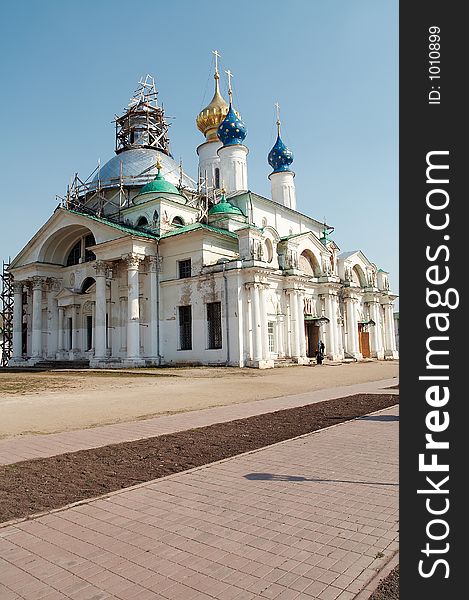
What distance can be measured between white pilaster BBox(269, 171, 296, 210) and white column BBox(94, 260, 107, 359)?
65.6 feet

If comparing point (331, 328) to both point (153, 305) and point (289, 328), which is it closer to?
point (289, 328)

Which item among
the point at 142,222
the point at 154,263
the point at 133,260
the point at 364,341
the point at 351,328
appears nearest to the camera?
the point at 133,260

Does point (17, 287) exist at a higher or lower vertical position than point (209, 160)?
lower

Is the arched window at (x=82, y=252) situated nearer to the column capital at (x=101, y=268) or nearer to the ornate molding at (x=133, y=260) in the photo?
the column capital at (x=101, y=268)

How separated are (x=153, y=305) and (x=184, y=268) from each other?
3.49m

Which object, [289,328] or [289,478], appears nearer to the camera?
[289,478]

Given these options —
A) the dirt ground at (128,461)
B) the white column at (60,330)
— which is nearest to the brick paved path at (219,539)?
the dirt ground at (128,461)

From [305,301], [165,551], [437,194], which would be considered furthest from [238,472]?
[305,301]

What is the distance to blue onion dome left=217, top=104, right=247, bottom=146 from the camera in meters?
45.0

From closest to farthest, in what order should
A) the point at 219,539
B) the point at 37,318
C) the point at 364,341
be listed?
the point at 219,539, the point at 37,318, the point at 364,341

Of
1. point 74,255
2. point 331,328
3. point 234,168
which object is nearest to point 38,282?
point 74,255

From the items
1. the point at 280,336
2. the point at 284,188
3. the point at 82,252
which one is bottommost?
the point at 280,336

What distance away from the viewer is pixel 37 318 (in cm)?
4291

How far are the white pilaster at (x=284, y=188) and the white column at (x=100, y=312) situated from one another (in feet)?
65.6
